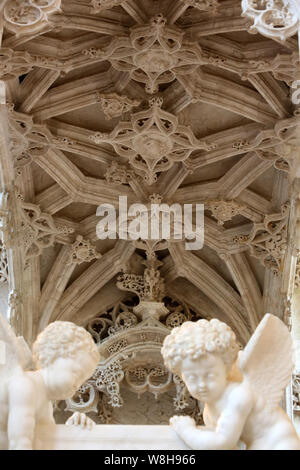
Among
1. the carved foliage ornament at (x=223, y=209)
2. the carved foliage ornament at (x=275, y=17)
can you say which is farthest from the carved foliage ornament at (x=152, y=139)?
the carved foliage ornament at (x=275, y=17)

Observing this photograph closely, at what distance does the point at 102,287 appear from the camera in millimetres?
15406

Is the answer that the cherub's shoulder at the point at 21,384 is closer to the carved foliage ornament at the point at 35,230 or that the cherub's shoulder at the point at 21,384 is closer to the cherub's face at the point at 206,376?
the cherub's face at the point at 206,376

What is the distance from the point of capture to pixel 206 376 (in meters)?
5.67

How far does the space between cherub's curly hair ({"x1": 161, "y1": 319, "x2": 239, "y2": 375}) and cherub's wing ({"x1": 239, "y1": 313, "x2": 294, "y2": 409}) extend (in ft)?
0.41

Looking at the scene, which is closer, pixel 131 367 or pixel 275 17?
pixel 275 17

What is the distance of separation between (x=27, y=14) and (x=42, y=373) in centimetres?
410

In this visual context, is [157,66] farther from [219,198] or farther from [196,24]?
[219,198]

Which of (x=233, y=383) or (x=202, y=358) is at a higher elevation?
(x=202, y=358)

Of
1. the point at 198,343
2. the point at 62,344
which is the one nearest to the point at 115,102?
the point at 62,344

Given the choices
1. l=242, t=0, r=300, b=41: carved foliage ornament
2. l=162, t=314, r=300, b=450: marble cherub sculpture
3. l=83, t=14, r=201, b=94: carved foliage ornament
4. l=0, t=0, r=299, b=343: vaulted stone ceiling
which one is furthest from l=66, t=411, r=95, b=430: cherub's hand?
l=83, t=14, r=201, b=94: carved foliage ornament

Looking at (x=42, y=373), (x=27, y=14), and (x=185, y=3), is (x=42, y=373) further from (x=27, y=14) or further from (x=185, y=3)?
(x=185, y=3)

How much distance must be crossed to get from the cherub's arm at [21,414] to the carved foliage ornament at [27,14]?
13.2 ft

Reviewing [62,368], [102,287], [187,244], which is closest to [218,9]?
[187,244]

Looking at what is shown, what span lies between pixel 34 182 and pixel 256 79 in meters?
3.94
